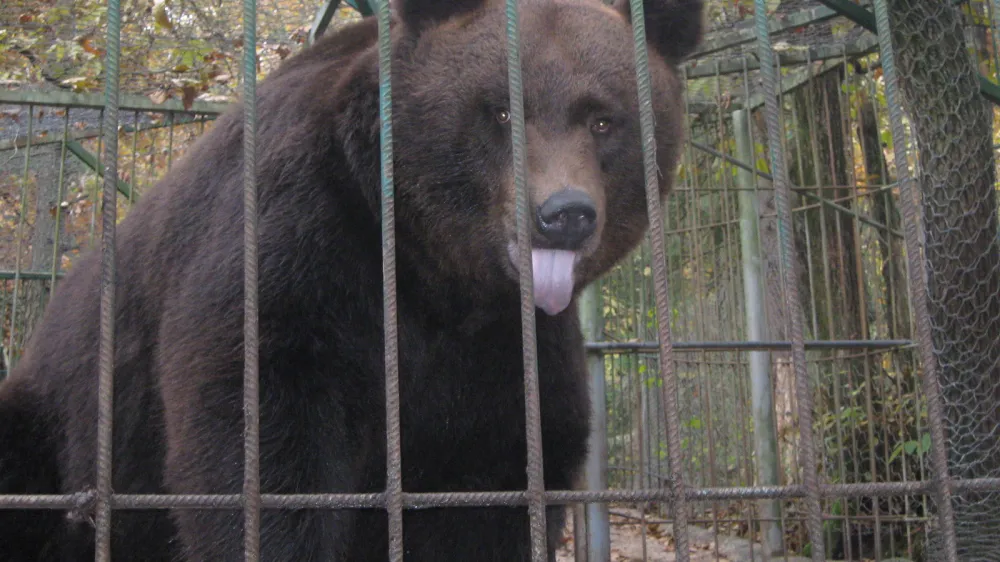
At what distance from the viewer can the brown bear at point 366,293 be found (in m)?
2.70

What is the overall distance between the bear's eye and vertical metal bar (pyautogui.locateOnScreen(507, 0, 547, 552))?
92 centimetres

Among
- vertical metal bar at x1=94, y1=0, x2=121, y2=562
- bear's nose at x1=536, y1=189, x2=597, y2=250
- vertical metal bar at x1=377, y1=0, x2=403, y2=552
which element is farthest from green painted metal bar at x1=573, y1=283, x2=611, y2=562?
vertical metal bar at x1=94, y1=0, x2=121, y2=562

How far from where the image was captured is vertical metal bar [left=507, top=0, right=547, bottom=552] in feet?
6.72

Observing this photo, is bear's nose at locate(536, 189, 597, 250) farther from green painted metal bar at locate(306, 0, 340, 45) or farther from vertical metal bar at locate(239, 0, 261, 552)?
green painted metal bar at locate(306, 0, 340, 45)

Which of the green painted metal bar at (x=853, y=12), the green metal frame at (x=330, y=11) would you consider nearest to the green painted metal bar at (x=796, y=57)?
the green painted metal bar at (x=853, y=12)

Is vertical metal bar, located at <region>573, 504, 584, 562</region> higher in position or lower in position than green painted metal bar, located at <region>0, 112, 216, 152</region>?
lower

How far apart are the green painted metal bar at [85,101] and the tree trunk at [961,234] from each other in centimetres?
378

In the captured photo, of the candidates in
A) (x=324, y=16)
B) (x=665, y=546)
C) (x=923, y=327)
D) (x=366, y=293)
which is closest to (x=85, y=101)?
(x=324, y=16)

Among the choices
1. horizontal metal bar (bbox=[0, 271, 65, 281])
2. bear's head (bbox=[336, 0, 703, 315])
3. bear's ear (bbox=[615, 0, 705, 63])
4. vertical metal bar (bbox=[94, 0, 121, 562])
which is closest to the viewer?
vertical metal bar (bbox=[94, 0, 121, 562])

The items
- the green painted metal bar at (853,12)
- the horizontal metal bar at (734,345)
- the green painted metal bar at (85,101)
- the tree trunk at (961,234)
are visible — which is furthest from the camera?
the horizontal metal bar at (734,345)

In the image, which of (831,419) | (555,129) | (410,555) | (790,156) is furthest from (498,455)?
(790,156)

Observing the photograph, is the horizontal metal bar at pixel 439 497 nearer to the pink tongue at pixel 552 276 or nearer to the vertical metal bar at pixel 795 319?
the vertical metal bar at pixel 795 319

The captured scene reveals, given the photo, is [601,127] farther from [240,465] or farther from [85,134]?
[85,134]

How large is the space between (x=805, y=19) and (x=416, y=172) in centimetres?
332
